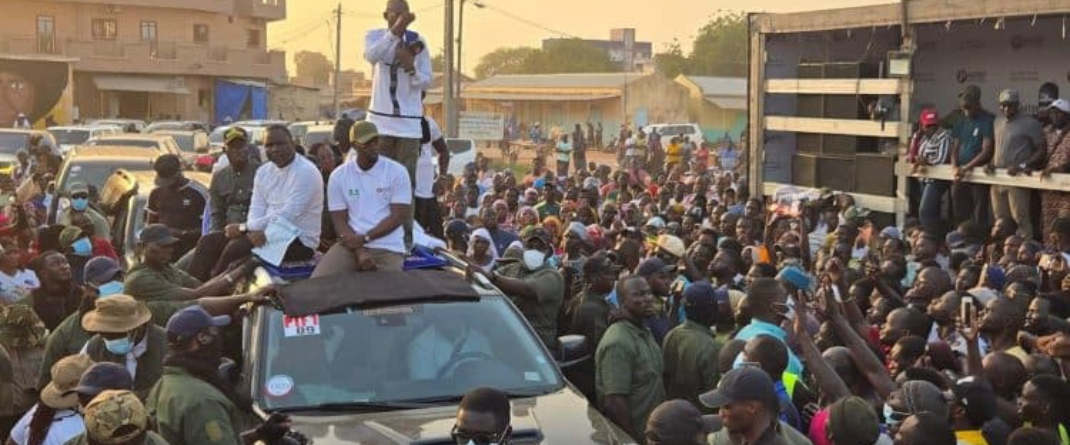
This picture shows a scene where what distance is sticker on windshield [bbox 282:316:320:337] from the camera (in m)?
6.31

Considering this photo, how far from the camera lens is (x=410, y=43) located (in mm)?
8898

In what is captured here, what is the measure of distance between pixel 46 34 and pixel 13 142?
32139mm

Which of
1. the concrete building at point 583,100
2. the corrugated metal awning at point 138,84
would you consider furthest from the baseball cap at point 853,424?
the concrete building at point 583,100

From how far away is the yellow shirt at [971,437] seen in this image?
19.3 ft

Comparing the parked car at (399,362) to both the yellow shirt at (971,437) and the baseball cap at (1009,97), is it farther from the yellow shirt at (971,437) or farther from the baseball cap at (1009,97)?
the baseball cap at (1009,97)

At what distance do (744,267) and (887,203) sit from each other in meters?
2.51

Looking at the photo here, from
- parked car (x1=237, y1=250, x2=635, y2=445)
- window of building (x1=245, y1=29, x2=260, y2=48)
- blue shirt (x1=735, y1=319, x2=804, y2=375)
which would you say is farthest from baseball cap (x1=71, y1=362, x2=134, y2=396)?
window of building (x1=245, y1=29, x2=260, y2=48)

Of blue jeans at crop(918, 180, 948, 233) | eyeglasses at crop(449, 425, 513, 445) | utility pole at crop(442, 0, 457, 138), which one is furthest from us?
utility pole at crop(442, 0, 457, 138)

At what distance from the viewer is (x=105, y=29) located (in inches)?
2239

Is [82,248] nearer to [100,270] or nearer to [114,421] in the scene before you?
[100,270]

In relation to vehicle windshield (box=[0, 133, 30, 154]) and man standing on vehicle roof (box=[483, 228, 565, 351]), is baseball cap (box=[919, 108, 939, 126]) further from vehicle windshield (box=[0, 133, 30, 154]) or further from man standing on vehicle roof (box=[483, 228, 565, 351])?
vehicle windshield (box=[0, 133, 30, 154])

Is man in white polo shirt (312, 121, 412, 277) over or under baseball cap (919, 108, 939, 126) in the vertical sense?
under

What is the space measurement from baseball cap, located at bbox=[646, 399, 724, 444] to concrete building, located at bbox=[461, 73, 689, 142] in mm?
55067

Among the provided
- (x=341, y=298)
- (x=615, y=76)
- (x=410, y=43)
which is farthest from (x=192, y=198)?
(x=615, y=76)
